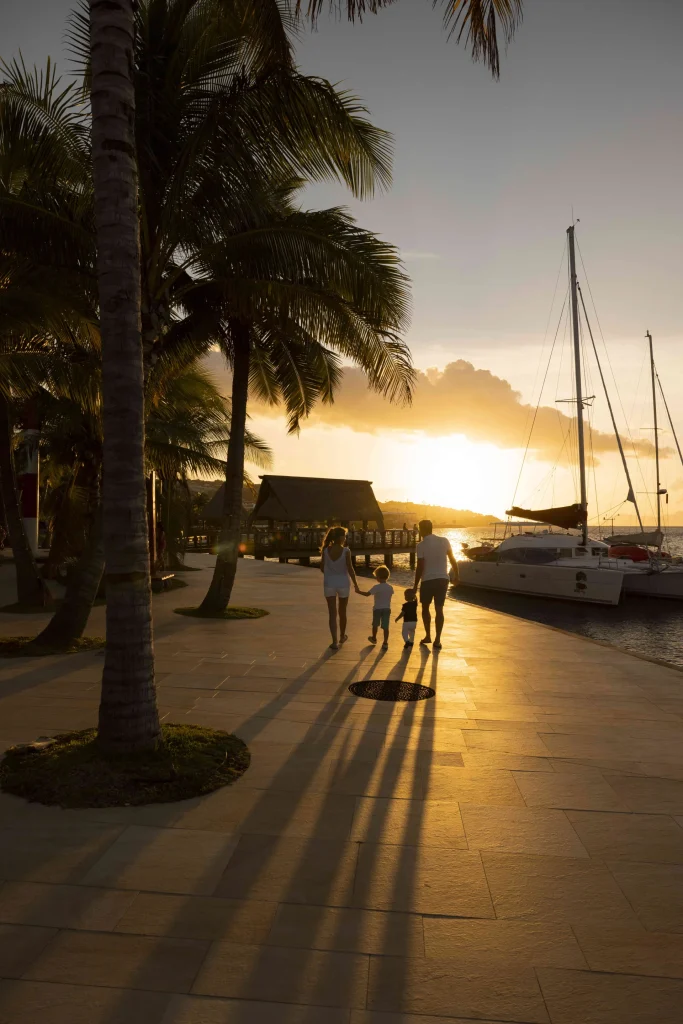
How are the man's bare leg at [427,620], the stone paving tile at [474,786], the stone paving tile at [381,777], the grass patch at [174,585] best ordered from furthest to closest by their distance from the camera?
the grass patch at [174,585]
the man's bare leg at [427,620]
the stone paving tile at [381,777]
the stone paving tile at [474,786]

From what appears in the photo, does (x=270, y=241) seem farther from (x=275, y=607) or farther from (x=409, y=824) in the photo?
(x=275, y=607)

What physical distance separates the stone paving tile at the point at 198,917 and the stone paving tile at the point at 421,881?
51 centimetres

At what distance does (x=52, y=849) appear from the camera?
411 centimetres

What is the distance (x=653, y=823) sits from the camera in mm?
4621

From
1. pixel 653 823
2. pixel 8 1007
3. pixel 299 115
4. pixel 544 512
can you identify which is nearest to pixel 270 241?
pixel 299 115

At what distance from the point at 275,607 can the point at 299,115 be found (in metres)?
10.3

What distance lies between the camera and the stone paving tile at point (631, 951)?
122 inches

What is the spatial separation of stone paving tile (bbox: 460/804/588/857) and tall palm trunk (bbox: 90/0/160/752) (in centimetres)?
249

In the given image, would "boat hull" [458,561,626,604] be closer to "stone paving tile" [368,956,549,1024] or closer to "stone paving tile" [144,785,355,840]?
"stone paving tile" [144,785,355,840]

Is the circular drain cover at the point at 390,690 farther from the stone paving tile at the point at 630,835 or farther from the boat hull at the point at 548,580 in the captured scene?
the boat hull at the point at 548,580

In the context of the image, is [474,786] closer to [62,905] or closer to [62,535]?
[62,905]

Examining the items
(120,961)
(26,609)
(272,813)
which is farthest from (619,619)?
(120,961)

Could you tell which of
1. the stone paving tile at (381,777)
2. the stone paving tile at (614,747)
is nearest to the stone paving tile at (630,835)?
the stone paving tile at (381,777)

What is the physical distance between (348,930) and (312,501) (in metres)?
43.4
